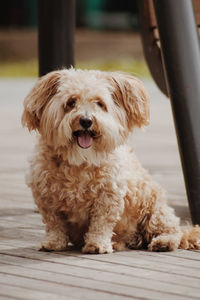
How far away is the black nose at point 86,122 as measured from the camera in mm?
2773

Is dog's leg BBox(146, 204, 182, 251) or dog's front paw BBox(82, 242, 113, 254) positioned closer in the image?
dog's front paw BBox(82, 242, 113, 254)

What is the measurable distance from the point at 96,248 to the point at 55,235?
0.66 ft

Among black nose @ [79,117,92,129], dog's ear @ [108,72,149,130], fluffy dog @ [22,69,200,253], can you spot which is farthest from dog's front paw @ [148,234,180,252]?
black nose @ [79,117,92,129]

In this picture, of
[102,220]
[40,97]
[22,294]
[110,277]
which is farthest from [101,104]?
[22,294]

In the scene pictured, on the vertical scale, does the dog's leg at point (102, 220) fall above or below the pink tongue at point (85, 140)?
below

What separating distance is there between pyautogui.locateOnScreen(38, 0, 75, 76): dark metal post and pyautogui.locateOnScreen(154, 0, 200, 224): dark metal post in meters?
0.80

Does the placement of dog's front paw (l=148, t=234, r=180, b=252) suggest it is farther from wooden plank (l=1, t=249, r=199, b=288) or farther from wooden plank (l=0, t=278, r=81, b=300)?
wooden plank (l=0, t=278, r=81, b=300)

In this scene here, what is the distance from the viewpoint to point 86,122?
278 cm

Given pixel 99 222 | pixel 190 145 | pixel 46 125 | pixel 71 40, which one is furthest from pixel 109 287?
pixel 71 40

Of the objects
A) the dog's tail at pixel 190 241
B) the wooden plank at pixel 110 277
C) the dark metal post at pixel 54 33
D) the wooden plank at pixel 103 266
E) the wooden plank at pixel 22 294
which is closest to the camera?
the wooden plank at pixel 22 294

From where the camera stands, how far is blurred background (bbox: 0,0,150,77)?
17.1 m

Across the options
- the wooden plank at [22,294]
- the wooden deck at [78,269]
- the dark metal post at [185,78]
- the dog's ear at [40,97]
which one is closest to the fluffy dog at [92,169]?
the dog's ear at [40,97]

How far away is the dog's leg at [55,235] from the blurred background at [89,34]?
13.2 metres

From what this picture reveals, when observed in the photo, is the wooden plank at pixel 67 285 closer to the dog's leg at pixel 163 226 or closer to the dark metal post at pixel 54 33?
the dog's leg at pixel 163 226
